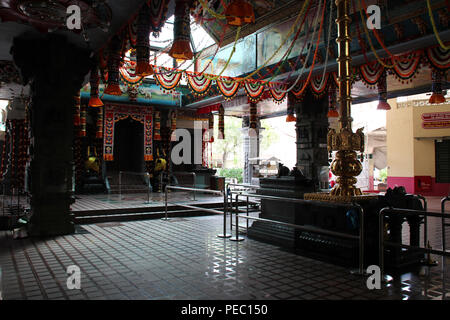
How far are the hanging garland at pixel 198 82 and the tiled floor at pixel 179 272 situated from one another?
477cm

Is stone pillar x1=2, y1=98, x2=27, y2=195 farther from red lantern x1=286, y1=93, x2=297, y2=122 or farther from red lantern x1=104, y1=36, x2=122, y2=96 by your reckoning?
red lantern x1=286, y1=93, x2=297, y2=122

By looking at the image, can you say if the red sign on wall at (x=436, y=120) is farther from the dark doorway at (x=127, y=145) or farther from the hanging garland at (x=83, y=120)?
the hanging garland at (x=83, y=120)

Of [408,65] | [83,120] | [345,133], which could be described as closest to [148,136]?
[83,120]

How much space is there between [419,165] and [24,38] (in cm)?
1427

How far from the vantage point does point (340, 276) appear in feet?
12.9

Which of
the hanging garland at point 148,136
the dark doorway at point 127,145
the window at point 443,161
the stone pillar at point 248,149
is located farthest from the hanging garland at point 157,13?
the window at point 443,161

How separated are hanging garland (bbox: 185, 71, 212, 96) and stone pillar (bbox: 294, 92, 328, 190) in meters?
2.88

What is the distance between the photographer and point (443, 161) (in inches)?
549

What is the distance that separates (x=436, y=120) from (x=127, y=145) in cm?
1296

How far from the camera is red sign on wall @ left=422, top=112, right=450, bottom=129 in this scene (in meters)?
13.8

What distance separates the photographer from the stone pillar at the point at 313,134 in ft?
35.4
